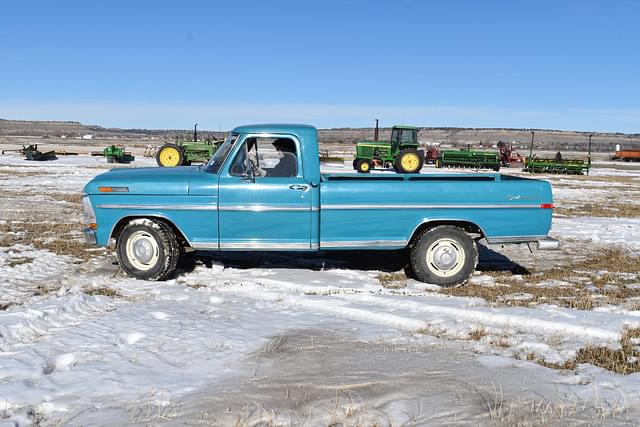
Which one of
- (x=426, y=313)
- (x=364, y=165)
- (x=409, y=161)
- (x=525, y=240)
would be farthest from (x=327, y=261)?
(x=364, y=165)

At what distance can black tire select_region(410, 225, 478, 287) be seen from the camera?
682 cm

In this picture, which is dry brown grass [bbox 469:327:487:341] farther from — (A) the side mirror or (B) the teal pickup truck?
(A) the side mirror

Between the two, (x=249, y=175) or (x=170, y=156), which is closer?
(x=249, y=175)

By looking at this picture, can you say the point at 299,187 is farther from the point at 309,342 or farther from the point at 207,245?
the point at 309,342

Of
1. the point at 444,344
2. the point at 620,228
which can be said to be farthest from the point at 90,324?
the point at 620,228

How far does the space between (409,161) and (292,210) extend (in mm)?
22108

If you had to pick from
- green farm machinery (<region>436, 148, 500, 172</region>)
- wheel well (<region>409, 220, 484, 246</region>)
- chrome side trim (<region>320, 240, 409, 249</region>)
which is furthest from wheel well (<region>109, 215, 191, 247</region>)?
green farm machinery (<region>436, 148, 500, 172</region>)

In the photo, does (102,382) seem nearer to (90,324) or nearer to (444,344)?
(90,324)

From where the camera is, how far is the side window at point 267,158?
22.1ft

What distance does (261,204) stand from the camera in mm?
6652

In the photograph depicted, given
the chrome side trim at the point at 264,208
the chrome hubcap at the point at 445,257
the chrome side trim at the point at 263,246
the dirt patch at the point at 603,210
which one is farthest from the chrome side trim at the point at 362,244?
the dirt patch at the point at 603,210

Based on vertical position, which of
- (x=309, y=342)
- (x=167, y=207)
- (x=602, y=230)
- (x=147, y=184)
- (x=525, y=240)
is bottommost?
(x=309, y=342)

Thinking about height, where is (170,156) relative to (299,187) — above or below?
above

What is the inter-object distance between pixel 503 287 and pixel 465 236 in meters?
0.84
